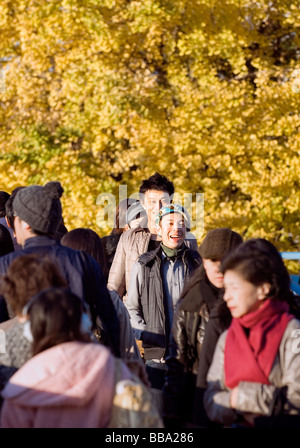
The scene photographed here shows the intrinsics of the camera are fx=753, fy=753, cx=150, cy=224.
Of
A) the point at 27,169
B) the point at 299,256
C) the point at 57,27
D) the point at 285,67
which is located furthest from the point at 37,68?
the point at 299,256

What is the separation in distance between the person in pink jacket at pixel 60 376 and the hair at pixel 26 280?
359 millimetres

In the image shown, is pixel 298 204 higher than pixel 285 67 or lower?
lower

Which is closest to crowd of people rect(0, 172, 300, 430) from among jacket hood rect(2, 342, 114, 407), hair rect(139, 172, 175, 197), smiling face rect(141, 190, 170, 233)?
jacket hood rect(2, 342, 114, 407)

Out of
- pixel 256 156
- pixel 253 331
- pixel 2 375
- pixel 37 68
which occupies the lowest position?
pixel 2 375

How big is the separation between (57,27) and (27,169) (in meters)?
2.68

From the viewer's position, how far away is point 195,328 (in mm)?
4027

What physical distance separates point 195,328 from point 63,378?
127cm

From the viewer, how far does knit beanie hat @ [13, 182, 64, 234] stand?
160 inches

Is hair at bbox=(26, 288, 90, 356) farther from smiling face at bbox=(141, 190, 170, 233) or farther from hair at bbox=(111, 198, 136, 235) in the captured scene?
hair at bbox=(111, 198, 136, 235)

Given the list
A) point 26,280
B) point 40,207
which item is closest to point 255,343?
point 26,280

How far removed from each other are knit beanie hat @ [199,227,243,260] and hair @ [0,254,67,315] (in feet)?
3.39

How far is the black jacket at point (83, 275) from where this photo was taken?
3.88 meters

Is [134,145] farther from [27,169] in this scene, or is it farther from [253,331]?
[253,331]

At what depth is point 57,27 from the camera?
13.9 m
